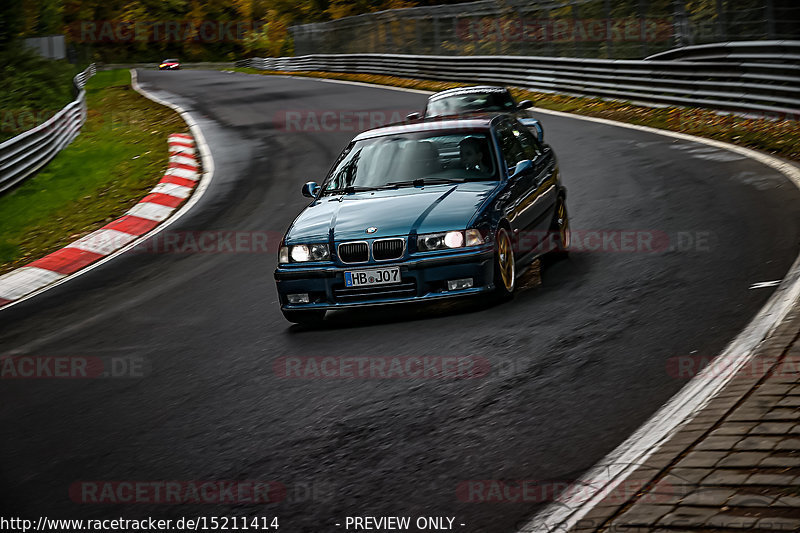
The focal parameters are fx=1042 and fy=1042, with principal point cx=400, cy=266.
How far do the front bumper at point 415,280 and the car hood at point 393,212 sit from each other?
0.24 m

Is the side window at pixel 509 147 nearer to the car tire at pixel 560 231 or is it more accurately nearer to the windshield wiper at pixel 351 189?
the car tire at pixel 560 231

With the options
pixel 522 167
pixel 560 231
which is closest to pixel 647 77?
pixel 560 231

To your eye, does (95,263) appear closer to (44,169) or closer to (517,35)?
(44,169)

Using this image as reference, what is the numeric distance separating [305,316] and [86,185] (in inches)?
469

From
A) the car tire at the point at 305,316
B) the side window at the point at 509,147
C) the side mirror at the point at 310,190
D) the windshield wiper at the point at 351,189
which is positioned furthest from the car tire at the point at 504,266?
the side mirror at the point at 310,190

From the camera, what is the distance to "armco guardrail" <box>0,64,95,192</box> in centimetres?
1930

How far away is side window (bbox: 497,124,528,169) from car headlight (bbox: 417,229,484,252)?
142 cm

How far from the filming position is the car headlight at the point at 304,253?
326 inches

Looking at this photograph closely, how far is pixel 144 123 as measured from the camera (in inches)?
1093

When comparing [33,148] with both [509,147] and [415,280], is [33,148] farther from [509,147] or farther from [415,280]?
[415,280]

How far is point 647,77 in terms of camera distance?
75.1 feet

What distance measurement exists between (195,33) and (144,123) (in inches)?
3374

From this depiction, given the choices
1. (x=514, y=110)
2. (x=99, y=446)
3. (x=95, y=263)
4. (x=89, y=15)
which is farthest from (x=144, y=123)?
(x=89, y=15)

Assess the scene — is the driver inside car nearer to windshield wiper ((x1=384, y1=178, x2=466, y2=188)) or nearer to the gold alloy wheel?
windshield wiper ((x1=384, y1=178, x2=466, y2=188))
